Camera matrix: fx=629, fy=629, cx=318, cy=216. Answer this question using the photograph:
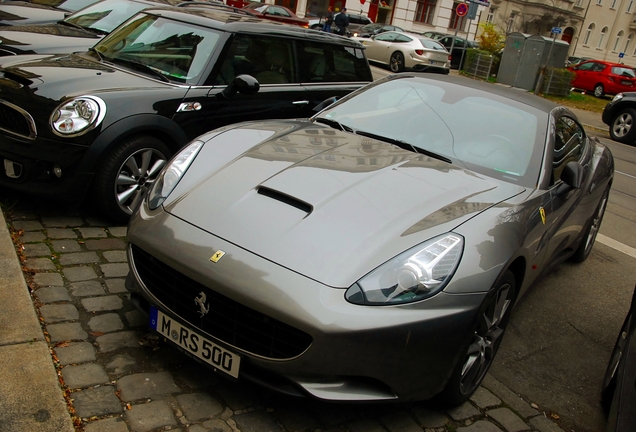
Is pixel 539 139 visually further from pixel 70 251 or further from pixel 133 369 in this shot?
pixel 70 251

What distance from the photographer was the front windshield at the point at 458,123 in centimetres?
377

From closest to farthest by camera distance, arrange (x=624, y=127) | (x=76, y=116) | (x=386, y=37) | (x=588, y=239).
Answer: (x=76, y=116)
(x=588, y=239)
(x=624, y=127)
(x=386, y=37)

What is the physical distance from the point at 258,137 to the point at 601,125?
55.0 ft

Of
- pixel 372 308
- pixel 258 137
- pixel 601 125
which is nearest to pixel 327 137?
pixel 258 137

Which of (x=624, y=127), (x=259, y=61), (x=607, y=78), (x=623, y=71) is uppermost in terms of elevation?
(x=259, y=61)

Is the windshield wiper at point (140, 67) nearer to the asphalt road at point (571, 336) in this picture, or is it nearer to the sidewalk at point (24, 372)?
the sidewalk at point (24, 372)

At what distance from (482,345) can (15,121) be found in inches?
134

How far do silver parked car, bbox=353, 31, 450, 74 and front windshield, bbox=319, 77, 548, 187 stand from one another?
17.7m

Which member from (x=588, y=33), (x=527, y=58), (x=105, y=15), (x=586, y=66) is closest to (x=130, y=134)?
(x=105, y=15)

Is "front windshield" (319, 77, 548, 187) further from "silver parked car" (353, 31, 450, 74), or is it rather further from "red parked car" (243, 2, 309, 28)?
"red parked car" (243, 2, 309, 28)

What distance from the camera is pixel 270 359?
2600 mm

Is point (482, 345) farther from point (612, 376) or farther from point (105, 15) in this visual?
point (105, 15)

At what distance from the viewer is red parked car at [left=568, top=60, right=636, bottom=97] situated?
95.2ft

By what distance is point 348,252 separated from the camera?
271cm
